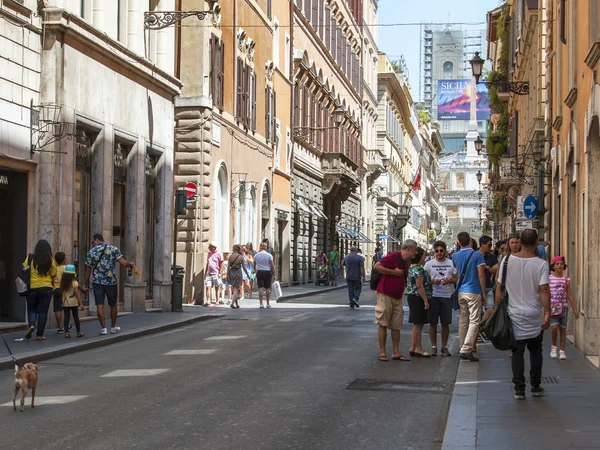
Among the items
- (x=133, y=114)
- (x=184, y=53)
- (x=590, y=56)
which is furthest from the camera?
(x=184, y=53)

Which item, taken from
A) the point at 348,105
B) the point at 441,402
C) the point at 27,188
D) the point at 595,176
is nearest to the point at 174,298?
the point at 27,188

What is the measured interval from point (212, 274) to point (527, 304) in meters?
18.7

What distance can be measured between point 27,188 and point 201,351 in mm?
5190

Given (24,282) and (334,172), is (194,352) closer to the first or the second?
(24,282)

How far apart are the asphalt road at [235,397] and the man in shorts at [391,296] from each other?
1.26 ft

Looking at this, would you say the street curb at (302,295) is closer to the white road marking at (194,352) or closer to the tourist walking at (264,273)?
→ the tourist walking at (264,273)

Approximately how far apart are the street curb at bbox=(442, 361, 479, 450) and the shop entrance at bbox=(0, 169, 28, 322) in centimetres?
883

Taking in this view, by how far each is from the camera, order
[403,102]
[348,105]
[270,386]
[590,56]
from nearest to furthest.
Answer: [270,386], [590,56], [348,105], [403,102]

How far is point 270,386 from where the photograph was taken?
11.5m

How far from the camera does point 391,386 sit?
11.9 meters

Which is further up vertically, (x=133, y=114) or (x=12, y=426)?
(x=133, y=114)

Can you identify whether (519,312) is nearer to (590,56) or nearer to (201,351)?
(590,56)

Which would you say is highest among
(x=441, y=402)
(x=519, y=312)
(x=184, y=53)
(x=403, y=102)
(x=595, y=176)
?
(x=403, y=102)

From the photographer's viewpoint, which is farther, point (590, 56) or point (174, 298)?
point (174, 298)
